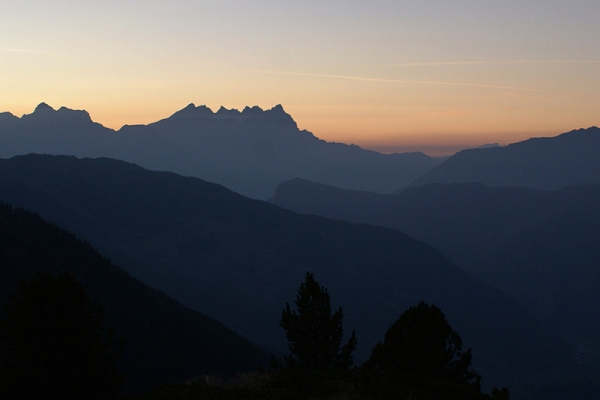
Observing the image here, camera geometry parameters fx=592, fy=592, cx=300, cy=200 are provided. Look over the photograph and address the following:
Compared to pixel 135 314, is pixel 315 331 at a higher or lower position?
higher

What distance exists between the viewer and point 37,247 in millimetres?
160625

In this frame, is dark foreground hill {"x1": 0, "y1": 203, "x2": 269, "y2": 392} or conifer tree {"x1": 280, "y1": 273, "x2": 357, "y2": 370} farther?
dark foreground hill {"x1": 0, "y1": 203, "x2": 269, "y2": 392}

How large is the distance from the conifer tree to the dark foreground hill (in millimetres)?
96266

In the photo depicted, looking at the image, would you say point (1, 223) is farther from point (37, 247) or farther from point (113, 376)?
point (113, 376)

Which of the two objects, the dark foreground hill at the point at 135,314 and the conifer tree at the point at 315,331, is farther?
the dark foreground hill at the point at 135,314

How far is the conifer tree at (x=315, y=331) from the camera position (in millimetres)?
45062

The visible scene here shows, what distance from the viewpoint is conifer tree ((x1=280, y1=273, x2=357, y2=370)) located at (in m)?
45.1

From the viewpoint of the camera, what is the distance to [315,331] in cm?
4569

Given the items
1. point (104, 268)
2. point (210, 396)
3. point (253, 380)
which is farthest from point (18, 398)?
point (104, 268)

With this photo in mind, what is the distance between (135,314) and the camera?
528 ft

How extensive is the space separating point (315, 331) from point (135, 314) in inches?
4957

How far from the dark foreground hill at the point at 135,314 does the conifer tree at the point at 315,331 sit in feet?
316

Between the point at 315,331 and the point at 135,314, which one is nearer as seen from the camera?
the point at 315,331

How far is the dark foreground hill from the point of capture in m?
144
